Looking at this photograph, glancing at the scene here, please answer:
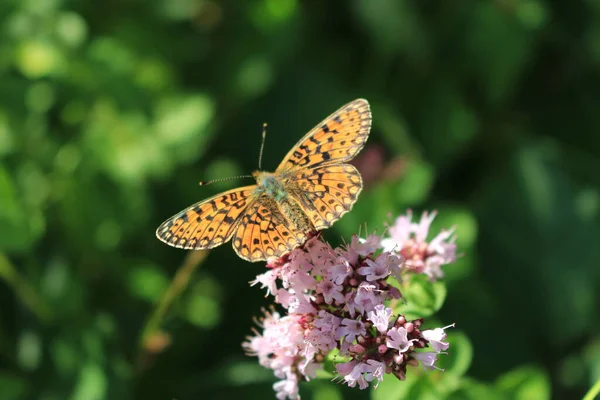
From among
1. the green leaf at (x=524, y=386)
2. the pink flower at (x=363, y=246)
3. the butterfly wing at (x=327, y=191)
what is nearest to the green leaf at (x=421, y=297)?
the pink flower at (x=363, y=246)

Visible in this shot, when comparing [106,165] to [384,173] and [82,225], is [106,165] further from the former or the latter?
[384,173]

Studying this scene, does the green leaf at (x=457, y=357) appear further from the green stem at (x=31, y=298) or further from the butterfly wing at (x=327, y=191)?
the green stem at (x=31, y=298)

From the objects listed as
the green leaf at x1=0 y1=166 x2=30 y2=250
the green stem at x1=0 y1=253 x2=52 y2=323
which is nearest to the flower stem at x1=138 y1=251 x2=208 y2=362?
the green stem at x1=0 y1=253 x2=52 y2=323

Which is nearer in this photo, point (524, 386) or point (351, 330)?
point (351, 330)

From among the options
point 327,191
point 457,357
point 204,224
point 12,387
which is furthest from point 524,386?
point 12,387

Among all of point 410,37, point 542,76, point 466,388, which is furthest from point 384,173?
point 542,76

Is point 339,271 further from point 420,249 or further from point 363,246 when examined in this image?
point 420,249
